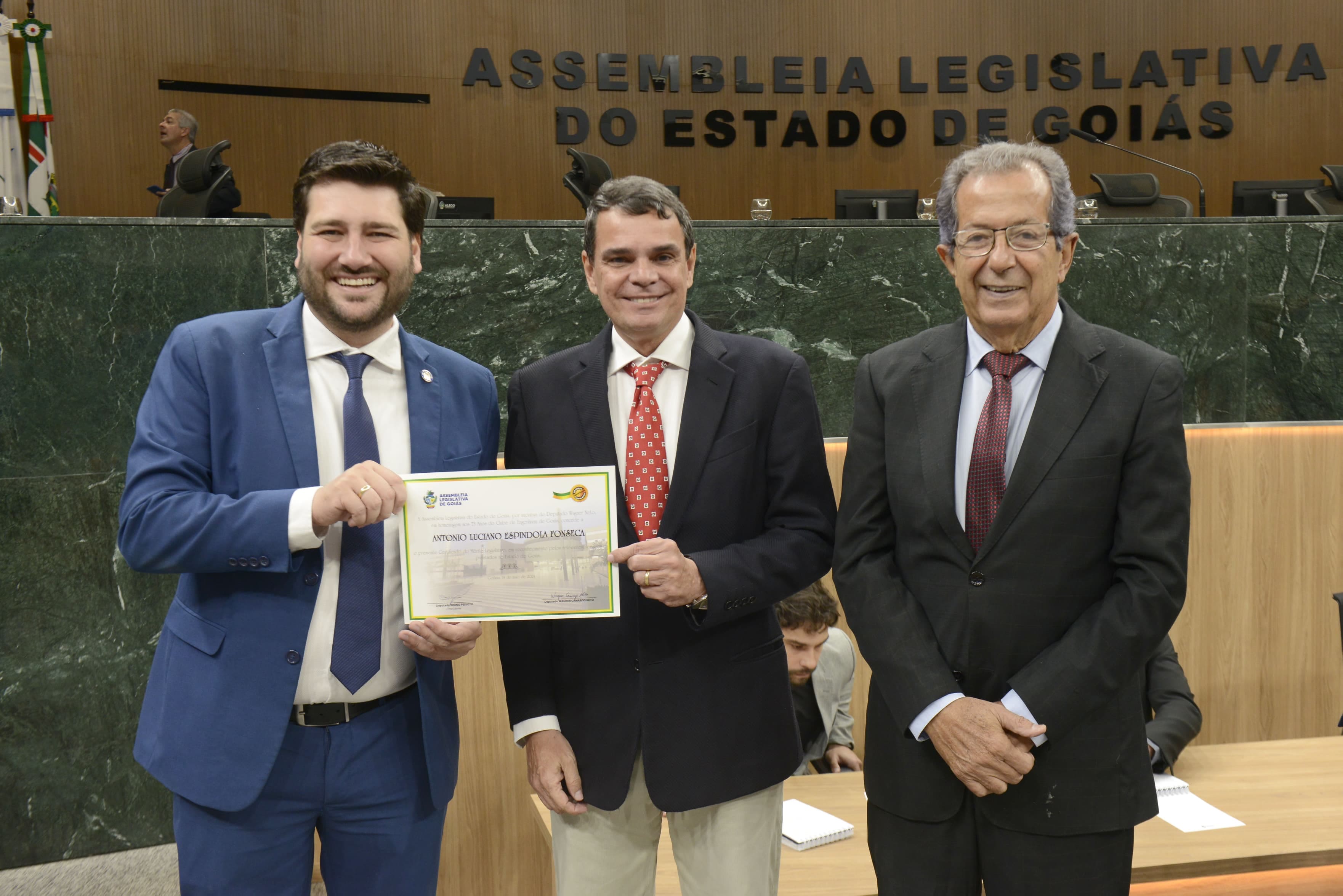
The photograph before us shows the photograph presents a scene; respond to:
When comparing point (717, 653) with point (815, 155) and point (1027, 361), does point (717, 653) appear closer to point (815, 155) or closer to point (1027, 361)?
point (1027, 361)

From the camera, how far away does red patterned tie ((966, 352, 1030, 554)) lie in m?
1.66

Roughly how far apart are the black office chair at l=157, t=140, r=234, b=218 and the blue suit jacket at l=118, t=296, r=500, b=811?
3.28 metres

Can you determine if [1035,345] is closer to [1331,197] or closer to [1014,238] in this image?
[1014,238]

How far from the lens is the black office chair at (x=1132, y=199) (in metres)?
5.27

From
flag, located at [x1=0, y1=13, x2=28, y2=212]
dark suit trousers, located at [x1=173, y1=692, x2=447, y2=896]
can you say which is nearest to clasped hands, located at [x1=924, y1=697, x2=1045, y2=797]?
dark suit trousers, located at [x1=173, y1=692, x2=447, y2=896]

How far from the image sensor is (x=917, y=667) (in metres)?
1.64

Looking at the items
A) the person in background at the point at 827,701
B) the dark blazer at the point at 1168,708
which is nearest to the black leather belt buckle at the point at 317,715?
the person in background at the point at 827,701

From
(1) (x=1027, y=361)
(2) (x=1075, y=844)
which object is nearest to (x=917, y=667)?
(2) (x=1075, y=844)

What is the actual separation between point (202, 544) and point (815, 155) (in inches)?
282

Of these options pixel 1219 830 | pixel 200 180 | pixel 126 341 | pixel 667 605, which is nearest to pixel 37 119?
pixel 200 180

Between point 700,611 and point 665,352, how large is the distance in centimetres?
44

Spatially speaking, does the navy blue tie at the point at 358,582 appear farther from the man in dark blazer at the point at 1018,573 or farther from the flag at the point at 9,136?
the flag at the point at 9,136

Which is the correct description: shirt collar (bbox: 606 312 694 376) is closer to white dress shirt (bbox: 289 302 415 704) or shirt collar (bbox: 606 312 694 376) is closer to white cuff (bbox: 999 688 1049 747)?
white dress shirt (bbox: 289 302 415 704)

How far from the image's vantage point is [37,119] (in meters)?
6.44
